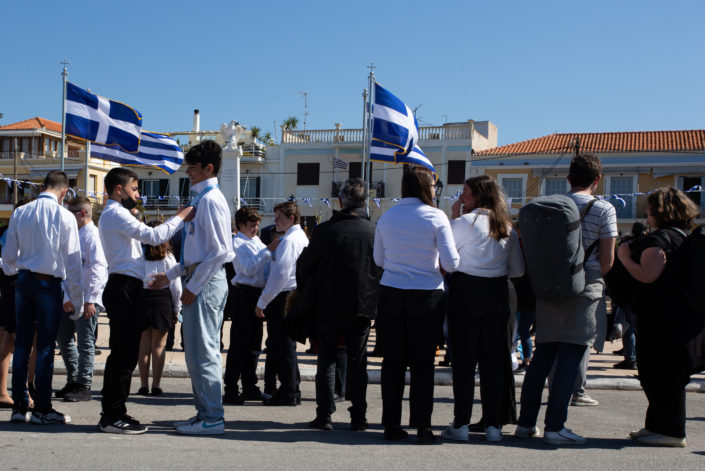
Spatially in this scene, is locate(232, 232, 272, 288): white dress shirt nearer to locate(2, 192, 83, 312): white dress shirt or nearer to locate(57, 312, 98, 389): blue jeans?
locate(57, 312, 98, 389): blue jeans

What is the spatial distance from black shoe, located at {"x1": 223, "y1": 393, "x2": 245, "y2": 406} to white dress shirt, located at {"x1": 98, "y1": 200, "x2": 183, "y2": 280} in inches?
76.5

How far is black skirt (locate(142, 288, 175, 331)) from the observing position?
7.20 meters

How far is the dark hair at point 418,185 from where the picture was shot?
17.8 feet

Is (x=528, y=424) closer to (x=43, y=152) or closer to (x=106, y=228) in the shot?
(x=106, y=228)

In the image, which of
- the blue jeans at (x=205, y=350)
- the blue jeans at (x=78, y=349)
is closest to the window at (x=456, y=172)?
Result: the blue jeans at (x=78, y=349)

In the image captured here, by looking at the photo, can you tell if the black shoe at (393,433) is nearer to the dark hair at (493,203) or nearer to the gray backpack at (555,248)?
the gray backpack at (555,248)

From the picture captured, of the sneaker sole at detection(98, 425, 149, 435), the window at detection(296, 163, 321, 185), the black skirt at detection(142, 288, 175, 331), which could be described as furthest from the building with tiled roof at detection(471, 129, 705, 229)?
the sneaker sole at detection(98, 425, 149, 435)

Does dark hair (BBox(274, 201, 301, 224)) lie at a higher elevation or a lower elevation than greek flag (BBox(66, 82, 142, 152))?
lower

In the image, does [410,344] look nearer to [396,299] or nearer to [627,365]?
[396,299]

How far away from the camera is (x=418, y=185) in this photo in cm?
543

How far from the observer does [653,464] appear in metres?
4.70

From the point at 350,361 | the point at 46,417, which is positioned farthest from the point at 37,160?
the point at 350,361

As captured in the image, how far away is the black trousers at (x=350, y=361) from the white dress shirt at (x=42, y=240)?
2123 millimetres

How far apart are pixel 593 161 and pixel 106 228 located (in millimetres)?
3819
